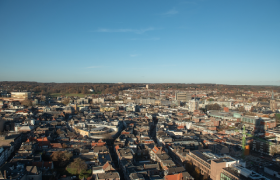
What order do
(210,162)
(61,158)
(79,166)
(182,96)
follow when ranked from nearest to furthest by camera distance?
(79,166)
(210,162)
(61,158)
(182,96)

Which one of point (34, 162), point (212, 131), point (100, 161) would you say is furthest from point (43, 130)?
point (212, 131)

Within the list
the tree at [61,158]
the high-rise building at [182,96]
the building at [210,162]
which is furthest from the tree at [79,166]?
the high-rise building at [182,96]

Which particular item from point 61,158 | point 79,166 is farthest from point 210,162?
point 61,158

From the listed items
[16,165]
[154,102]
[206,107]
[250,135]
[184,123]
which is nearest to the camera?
[16,165]

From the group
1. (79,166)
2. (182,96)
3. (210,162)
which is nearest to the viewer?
(79,166)

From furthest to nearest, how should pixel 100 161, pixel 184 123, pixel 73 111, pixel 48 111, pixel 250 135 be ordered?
pixel 73 111
pixel 48 111
pixel 184 123
pixel 250 135
pixel 100 161

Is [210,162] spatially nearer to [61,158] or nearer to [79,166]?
[79,166]

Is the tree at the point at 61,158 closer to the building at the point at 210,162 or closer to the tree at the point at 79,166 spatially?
the tree at the point at 79,166

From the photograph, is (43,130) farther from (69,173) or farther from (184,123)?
(184,123)
